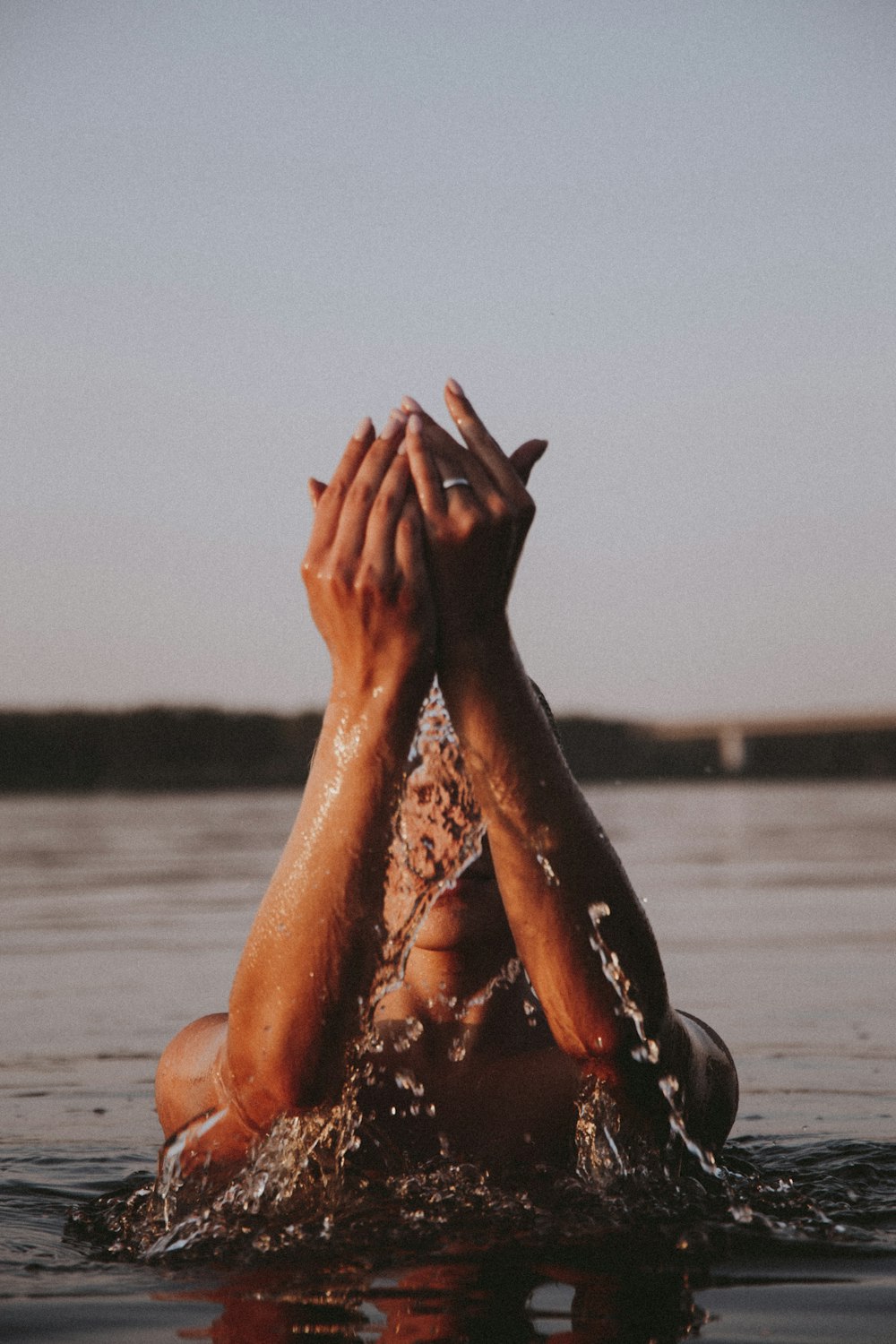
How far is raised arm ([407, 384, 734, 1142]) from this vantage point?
275 cm

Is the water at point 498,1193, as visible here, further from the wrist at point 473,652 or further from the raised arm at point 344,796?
the wrist at point 473,652

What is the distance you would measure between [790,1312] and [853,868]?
888cm

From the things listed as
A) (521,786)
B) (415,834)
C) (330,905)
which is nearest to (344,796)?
(330,905)

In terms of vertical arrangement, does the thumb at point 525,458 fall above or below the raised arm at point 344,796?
above

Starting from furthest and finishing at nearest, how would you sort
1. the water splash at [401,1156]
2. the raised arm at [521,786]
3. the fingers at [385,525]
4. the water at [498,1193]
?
the water splash at [401,1156] < the raised arm at [521,786] < the fingers at [385,525] < the water at [498,1193]

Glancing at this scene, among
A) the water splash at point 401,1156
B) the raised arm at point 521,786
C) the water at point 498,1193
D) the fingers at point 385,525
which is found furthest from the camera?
the water splash at point 401,1156

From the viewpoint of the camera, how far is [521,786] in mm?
2809

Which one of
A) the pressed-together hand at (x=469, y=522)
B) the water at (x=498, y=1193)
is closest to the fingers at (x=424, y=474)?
the pressed-together hand at (x=469, y=522)

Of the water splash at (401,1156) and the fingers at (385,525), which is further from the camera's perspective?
the water splash at (401,1156)

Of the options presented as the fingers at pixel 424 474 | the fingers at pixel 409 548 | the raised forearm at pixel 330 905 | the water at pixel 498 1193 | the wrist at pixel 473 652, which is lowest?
the water at pixel 498 1193

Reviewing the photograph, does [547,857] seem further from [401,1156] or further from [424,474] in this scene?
[401,1156]

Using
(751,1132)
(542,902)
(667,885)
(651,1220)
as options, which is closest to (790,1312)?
(651,1220)

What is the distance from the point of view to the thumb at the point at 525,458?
115 inches

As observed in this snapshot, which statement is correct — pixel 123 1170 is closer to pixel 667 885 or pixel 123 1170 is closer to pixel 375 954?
pixel 375 954
